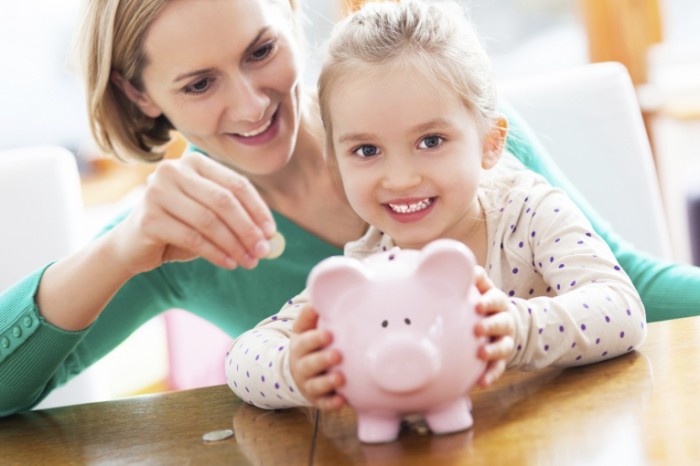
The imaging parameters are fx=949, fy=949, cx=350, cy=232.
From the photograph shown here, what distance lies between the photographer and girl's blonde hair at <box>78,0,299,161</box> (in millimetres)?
1314

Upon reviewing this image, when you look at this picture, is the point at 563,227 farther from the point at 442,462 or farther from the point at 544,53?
the point at 544,53

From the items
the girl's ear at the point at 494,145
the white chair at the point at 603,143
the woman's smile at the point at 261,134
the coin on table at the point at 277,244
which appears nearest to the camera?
the girl's ear at the point at 494,145

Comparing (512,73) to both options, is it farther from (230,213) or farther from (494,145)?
(230,213)

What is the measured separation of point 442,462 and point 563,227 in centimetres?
42

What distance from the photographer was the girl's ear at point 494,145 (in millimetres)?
1166

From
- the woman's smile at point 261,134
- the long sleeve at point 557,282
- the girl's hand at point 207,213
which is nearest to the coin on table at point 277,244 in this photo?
the woman's smile at point 261,134

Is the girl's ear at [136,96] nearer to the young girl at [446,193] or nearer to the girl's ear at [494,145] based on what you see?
the young girl at [446,193]

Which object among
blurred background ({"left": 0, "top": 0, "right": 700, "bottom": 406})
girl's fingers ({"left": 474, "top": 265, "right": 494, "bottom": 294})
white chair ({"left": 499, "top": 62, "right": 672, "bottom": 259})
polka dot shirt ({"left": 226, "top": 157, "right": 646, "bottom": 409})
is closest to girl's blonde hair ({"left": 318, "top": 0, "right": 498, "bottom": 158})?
polka dot shirt ({"left": 226, "top": 157, "right": 646, "bottom": 409})

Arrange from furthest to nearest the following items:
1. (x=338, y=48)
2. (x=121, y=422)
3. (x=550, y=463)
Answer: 1. (x=338, y=48)
2. (x=121, y=422)
3. (x=550, y=463)

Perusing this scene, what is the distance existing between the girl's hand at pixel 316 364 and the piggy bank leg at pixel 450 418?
8cm

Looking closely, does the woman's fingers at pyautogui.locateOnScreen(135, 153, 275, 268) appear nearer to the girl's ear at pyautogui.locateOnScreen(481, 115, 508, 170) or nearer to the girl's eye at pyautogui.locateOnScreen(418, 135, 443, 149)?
the girl's eye at pyautogui.locateOnScreen(418, 135, 443, 149)

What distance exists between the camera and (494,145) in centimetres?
117

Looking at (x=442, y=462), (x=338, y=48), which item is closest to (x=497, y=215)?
(x=338, y=48)

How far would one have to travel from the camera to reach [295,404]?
0.89 m
